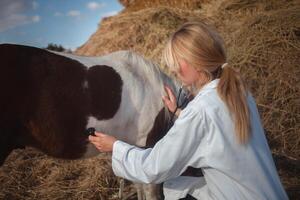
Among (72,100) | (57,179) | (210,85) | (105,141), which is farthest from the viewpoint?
(57,179)

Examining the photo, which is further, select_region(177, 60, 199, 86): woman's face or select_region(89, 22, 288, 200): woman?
select_region(177, 60, 199, 86): woman's face

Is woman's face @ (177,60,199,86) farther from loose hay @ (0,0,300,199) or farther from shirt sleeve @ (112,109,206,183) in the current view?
loose hay @ (0,0,300,199)

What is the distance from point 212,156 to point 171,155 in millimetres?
180

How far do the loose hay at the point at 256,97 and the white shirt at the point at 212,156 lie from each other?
1.94 m

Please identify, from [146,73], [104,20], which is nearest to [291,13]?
[146,73]

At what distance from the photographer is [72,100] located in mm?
2510

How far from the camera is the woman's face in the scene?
62.7 inches

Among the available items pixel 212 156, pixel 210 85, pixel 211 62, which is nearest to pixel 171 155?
pixel 212 156

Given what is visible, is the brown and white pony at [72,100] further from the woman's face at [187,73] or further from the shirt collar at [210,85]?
the shirt collar at [210,85]

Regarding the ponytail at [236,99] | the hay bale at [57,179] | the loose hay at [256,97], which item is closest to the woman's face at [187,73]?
the ponytail at [236,99]

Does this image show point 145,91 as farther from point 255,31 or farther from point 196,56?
point 255,31

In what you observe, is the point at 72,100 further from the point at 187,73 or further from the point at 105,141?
the point at 187,73

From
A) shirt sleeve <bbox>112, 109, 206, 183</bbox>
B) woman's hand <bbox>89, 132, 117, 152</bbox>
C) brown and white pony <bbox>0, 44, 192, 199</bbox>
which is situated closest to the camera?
shirt sleeve <bbox>112, 109, 206, 183</bbox>

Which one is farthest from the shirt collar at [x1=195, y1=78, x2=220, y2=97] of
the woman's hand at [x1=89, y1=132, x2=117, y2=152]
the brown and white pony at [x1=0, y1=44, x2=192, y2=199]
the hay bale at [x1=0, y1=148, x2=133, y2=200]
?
the hay bale at [x1=0, y1=148, x2=133, y2=200]
